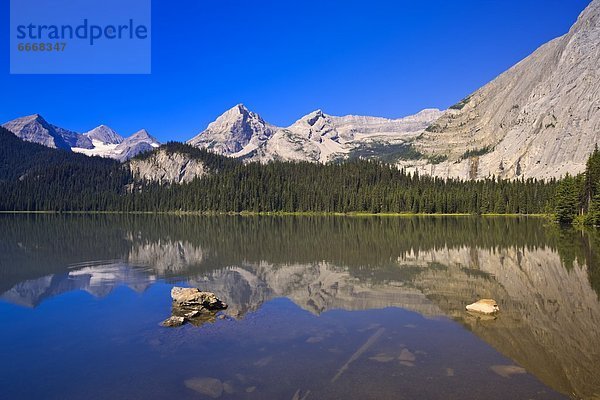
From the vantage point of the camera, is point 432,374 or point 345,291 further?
point 345,291

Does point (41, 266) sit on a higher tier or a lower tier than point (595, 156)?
lower

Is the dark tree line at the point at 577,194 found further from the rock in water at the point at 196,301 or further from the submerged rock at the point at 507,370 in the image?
the rock in water at the point at 196,301

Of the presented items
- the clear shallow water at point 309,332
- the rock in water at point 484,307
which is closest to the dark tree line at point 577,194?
the clear shallow water at point 309,332

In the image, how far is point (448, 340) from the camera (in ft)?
65.1

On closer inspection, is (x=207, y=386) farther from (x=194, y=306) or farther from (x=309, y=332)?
(x=194, y=306)

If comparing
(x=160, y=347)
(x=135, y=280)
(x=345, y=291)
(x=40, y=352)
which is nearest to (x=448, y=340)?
(x=345, y=291)

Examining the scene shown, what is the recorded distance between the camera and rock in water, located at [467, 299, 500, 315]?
23984mm

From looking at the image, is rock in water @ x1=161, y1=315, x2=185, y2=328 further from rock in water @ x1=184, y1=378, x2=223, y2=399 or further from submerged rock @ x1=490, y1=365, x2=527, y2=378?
submerged rock @ x1=490, y1=365, x2=527, y2=378

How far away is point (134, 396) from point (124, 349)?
17.6ft

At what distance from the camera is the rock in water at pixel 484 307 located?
23984 millimetres

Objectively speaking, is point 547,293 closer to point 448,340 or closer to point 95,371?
point 448,340

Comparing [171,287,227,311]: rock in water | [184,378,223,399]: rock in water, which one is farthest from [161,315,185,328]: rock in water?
[184,378,223,399]: rock in water

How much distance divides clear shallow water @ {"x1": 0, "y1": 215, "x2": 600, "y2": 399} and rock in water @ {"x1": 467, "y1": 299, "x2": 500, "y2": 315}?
2.93 ft

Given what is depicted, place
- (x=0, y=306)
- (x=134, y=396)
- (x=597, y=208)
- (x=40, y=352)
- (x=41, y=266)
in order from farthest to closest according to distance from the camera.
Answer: (x=597, y=208) → (x=41, y=266) → (x=0, y=306) → (x=40, y=352) → (x=134, y=396)
